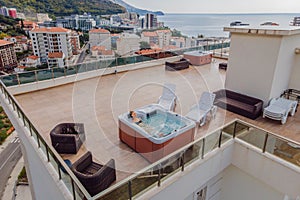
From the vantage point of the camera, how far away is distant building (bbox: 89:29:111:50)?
924 centimetres

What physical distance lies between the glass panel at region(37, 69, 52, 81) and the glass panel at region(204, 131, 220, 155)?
7.33 m

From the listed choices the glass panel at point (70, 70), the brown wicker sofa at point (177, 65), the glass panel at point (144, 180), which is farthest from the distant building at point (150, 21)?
the glass panel at point (144, 180)

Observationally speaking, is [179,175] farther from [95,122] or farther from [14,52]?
[14,52]

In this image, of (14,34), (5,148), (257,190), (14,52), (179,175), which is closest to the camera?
(179,175)

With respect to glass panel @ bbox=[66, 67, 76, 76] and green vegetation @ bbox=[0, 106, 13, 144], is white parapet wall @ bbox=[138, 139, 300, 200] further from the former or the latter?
green vegetation @ bbox=[0, 106, 13, 144]

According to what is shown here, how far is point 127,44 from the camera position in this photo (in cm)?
1098

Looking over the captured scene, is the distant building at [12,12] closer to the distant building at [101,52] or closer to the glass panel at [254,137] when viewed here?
the distant building at [101,52]

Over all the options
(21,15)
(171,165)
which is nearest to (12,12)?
(21,15)

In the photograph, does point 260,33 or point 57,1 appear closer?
point 260,33

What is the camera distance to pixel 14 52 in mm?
30047

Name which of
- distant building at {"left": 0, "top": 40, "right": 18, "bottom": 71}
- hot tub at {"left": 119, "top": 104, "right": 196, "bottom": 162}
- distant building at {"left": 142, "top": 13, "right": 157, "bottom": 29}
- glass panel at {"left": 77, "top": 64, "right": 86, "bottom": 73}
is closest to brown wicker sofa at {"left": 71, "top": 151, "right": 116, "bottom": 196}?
hot tub at {"left": 119, "top": 104, "right": 196, "bottom": 162}

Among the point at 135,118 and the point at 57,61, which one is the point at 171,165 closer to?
the point at 135,118

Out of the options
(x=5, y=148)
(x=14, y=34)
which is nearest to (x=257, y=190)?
(x=5, y=148)

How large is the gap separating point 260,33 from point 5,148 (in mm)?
30376
